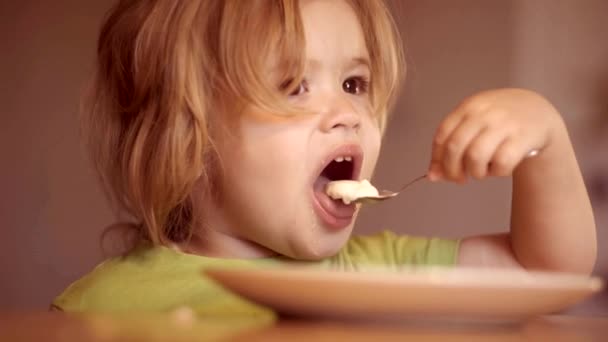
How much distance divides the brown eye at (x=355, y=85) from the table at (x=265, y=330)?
579 mm

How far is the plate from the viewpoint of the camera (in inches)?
18.4

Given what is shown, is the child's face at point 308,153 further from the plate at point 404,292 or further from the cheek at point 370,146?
the plate at point 404,292

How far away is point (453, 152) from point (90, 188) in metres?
1.19

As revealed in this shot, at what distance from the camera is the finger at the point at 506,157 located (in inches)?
32.4

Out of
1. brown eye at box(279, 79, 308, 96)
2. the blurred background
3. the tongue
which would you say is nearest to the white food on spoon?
the tongue

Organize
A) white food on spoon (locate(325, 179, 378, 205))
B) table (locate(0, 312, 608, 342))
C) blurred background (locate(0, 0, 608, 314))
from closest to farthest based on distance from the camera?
table (locate(0, 312, 608, 342))
white food on spoon (locate(325, 179, 378, 205))
blurred background (locate(0, 0, 608, 314))

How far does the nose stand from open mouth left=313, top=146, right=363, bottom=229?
1.1 inches

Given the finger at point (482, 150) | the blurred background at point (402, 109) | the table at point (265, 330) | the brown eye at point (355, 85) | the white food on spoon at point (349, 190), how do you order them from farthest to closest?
the blurred background at point (402, 109) → the brown eye at point (355, 85) → the white food on spoon at point (349, 190) → the finger at point (482, 150) → the table at point (265, 330)

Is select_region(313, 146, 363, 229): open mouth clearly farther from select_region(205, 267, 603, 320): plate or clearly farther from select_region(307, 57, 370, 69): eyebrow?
select_region(205, 267, 603, 320): plate

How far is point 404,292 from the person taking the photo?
Result: 469mm

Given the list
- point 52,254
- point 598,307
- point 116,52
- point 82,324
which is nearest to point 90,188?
point 52,254

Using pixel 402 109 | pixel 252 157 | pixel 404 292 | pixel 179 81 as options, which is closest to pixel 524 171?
pixel 252 157

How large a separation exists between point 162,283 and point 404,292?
0.65 meters

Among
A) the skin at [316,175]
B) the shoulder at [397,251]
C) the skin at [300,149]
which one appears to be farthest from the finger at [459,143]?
the shoulder at [397,251]
